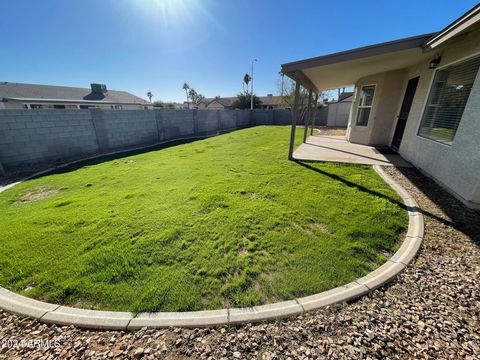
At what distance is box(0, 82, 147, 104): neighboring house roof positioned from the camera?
717 inches

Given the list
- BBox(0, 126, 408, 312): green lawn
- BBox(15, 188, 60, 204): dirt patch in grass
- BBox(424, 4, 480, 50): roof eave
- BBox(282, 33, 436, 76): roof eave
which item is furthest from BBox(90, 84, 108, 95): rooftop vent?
BBox(424, 4, 480, 50): roof eave

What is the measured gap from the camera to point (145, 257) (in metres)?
2.50

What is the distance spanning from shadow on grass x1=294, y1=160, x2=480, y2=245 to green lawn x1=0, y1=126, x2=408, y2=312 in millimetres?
137

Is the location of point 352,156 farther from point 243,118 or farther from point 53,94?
point 53,94

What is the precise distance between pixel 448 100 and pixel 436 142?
0.95 m

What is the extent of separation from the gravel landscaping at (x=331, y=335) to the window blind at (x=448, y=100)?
375cm

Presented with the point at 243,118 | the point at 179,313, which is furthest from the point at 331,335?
the point at 243,118

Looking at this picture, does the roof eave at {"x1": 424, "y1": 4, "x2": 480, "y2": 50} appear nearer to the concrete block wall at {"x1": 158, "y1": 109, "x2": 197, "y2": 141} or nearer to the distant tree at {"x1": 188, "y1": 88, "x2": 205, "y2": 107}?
the concrete block wall at {"x1": 158, "y1": 109, "x2": 197, "y2": 141}

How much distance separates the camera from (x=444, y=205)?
3533mm

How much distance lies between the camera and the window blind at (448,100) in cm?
386

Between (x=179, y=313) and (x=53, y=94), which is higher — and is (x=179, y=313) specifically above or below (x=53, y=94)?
below

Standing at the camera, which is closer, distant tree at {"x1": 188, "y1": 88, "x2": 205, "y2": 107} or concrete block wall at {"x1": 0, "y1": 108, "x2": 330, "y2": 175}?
concrete block wall at {"x1": 0, "y1": 108, "x2": 330, "y2": 175}

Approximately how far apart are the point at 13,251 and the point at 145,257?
6.35ft

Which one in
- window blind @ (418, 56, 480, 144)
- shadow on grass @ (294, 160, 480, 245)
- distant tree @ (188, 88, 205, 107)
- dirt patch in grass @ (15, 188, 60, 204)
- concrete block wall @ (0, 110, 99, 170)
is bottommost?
dirt patch in grass @ (15, 188, 60, 204)
